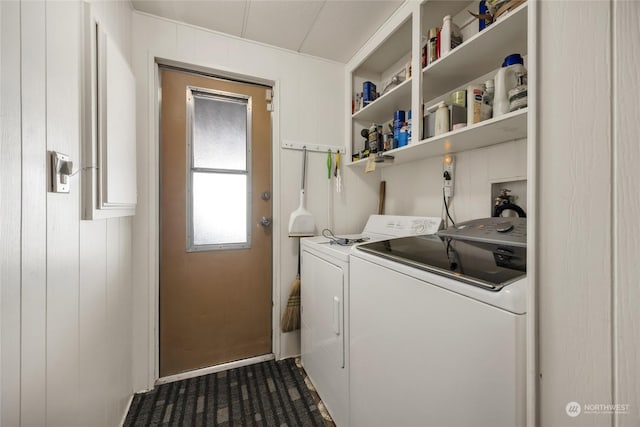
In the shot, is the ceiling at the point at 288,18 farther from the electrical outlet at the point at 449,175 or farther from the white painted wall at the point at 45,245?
the electrical outlet at the point at 449,175

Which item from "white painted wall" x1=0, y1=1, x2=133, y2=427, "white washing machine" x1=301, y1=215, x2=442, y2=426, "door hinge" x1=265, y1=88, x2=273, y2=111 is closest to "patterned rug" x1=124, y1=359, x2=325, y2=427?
"white washing machine" x1=301, y1=215, x2=442, y2=426

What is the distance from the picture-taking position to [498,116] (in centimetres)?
95

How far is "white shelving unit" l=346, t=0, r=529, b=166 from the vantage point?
0.98 metres

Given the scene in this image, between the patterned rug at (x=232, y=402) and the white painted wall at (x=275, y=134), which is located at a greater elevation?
the white painted wall at (x=275, y=134)

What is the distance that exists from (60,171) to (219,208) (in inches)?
40.3

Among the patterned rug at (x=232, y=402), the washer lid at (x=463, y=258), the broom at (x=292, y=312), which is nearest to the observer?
the washer lid at (x=463, y=258)

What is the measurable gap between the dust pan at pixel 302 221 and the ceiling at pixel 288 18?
2.57ft

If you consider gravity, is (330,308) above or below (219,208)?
below

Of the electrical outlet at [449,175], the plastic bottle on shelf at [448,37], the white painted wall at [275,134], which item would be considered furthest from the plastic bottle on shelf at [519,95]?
the white painted wall at [275,134]

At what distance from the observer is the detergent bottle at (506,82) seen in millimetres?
966

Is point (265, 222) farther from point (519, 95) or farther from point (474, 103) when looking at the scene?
point (519, 95)

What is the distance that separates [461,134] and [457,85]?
0.50 metres

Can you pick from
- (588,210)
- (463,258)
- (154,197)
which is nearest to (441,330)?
(463,258)

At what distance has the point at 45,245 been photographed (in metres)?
0.63
